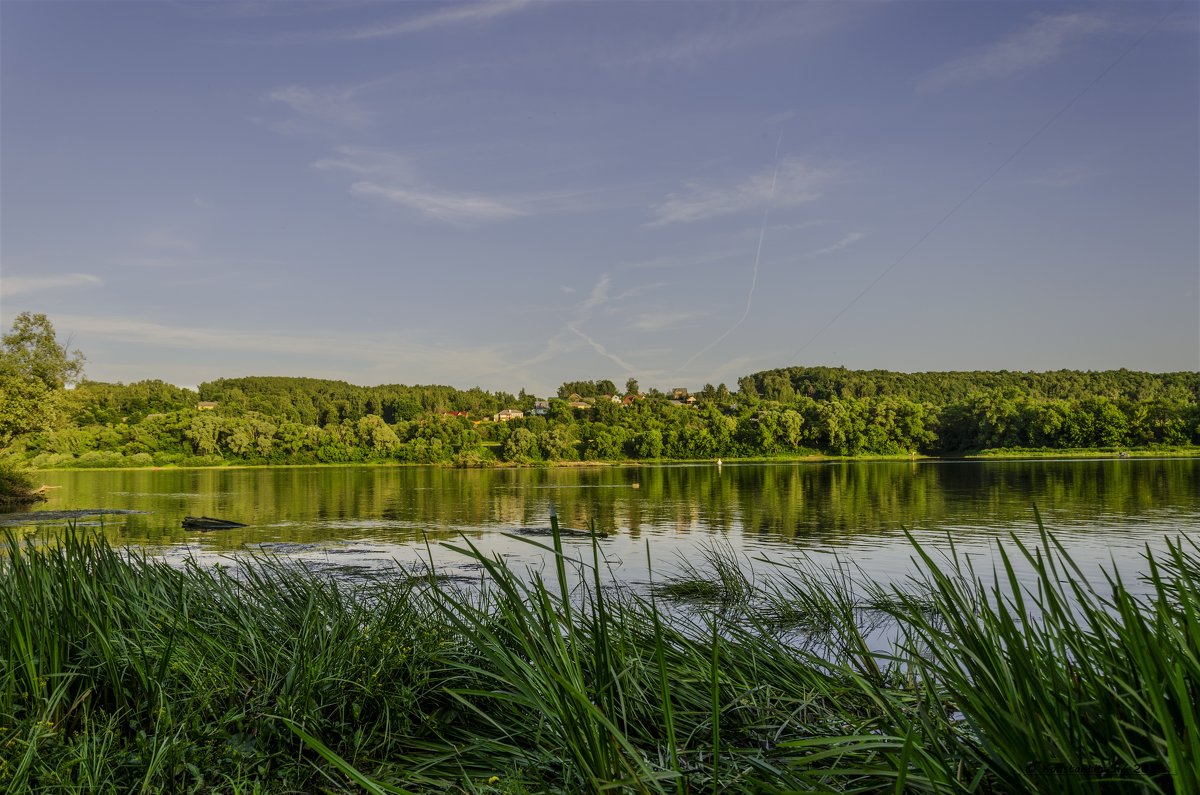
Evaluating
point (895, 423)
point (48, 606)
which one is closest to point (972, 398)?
point (895, 423)

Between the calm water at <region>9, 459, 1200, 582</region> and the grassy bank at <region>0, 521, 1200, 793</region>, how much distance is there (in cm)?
504

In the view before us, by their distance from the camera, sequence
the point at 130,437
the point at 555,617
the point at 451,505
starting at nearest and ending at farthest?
the point at 555,617 < the point at 451,505 < the point at 130,437

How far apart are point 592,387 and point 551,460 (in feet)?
294

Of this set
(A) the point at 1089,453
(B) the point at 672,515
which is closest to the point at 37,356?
(B) the point at 672,515

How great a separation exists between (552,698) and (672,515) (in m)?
27.3

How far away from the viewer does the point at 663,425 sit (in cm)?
10044

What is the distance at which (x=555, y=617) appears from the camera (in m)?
2.21

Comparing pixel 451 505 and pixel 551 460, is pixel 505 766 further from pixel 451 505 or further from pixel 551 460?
pixel 551 460

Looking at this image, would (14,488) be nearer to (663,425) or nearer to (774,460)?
(774,460)

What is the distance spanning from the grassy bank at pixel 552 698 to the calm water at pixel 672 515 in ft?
16.5

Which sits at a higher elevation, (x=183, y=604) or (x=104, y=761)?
(x=183, y=604)

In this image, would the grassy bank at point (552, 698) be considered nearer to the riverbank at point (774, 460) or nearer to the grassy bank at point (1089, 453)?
the riverbank at point (774, 460)

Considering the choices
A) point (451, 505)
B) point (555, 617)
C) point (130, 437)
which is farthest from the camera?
point (130, 437)

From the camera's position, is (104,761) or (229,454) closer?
(104,761)
